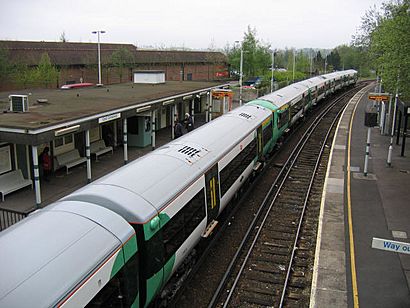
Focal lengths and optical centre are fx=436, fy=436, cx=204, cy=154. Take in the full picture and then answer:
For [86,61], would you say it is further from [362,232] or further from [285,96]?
[362,232]

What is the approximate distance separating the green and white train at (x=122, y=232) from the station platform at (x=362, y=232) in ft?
10.1

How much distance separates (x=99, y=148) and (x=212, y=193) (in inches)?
450

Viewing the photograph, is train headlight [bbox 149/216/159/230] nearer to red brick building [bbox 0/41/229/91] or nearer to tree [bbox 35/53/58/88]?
red brick building [bbox 0/41/229/91]

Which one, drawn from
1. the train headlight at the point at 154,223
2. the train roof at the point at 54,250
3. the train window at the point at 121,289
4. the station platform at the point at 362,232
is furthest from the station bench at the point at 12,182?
the station platform at the point at 362,232

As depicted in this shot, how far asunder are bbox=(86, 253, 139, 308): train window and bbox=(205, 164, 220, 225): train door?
395 cm

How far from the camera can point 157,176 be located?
8484mm

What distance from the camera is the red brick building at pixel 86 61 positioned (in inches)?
1432

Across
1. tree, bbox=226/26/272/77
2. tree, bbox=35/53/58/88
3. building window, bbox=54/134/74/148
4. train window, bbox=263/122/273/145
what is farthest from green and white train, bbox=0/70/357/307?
tree, bbox=226/26/272/77

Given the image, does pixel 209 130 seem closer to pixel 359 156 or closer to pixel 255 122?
pixel 255 122

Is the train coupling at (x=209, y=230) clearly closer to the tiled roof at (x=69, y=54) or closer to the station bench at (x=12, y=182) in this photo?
the station bench at (x=12, y=182)

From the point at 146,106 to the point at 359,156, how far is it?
34.8 ft

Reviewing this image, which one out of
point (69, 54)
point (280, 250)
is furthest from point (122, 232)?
point (69, 54)

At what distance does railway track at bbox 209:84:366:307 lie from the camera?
959cm

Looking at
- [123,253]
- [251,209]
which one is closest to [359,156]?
[251,209]
